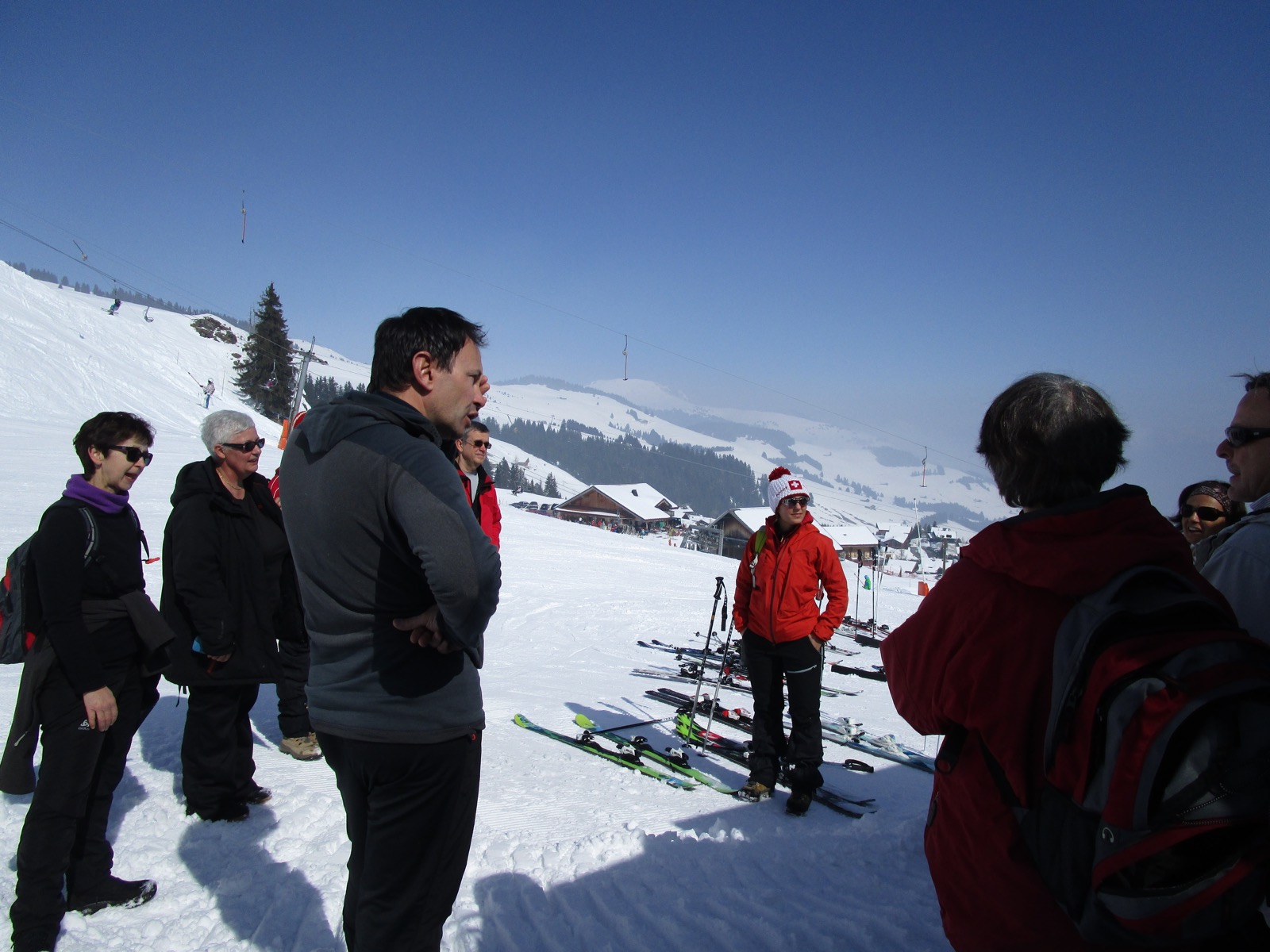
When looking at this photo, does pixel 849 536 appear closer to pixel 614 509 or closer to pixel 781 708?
pixel 614 509

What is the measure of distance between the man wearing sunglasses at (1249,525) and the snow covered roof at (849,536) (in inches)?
1980

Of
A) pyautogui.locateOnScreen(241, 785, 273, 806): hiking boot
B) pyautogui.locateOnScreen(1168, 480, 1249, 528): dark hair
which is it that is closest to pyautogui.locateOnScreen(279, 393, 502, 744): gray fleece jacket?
pyautogui.locateOnScreen(241, 785, 273, 806): hiking boot

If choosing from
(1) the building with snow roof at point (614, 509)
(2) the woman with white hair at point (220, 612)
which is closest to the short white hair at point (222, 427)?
(2) the woman with white hair at point (220, 612)

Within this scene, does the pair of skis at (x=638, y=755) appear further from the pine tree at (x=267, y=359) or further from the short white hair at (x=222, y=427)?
the pine tree at (x=267, y=359)

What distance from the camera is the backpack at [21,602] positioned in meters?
2.84

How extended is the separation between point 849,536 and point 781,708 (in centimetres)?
5273

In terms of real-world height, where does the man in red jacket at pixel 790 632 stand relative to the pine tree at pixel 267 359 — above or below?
below

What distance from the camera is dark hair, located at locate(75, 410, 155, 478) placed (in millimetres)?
3027

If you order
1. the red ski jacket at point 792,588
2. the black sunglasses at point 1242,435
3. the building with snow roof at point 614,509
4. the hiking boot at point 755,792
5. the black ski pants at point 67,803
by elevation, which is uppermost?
the black sunglasses at point 1242,435

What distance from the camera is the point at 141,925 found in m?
2.92

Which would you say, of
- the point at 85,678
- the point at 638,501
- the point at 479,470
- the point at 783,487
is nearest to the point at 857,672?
the point at 783,487

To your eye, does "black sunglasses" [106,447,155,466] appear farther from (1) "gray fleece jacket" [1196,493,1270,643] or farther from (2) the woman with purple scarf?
(1) "gray fleece jacket" [1196,493,1270,643]

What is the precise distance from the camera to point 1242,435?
80.0 inches

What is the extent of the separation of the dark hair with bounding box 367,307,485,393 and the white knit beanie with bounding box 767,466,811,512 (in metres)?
3.16
